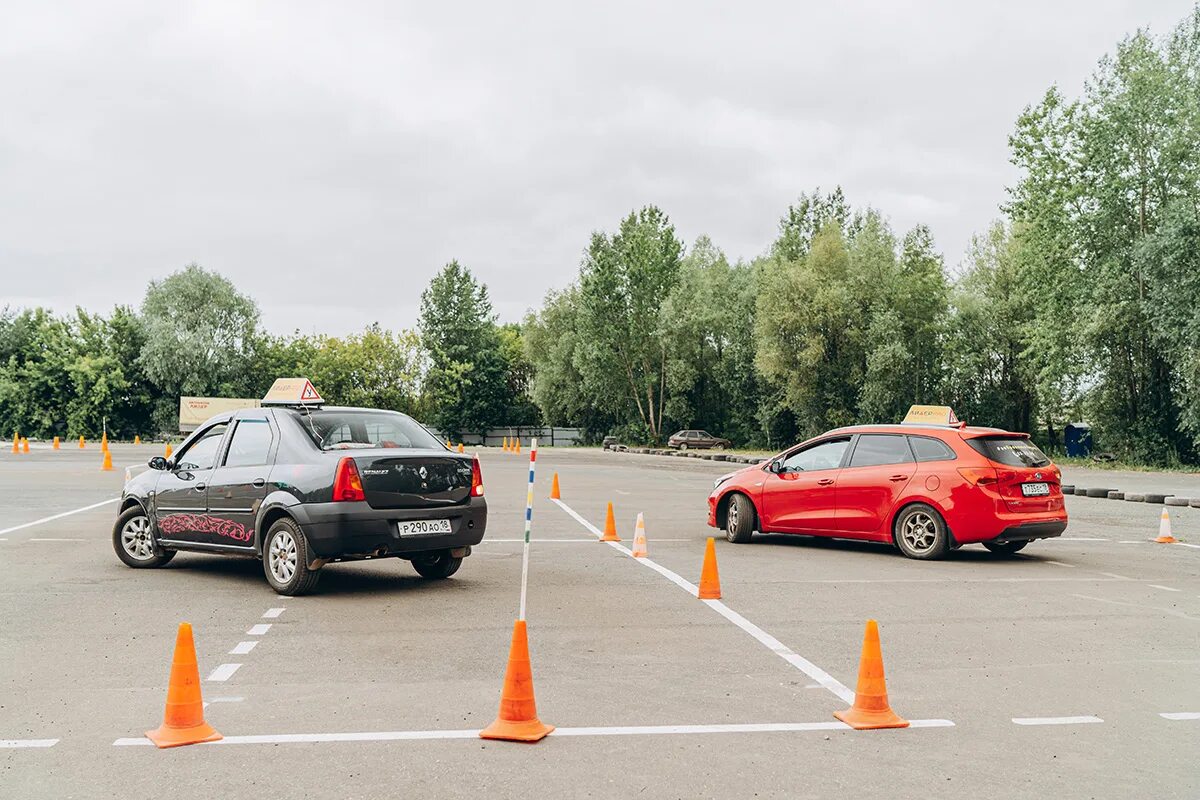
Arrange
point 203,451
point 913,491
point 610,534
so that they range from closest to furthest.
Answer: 1. point 203,451
2. point 913,491
3. point 610,534

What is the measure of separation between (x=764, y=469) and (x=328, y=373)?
89992 mm

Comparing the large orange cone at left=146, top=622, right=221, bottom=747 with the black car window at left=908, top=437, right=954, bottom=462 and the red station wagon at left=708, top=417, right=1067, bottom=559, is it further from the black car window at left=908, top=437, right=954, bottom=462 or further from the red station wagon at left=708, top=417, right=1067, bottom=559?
the black car window at left=908, top=437, right=954, bottom=462


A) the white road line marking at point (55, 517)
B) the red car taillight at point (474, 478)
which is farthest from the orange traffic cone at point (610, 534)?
the white road line marking at point (55, 517)

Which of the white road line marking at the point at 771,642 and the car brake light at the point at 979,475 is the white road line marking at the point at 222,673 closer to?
the white road line marking at the point at 771,642

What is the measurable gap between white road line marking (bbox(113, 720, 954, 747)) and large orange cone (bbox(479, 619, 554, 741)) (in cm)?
11

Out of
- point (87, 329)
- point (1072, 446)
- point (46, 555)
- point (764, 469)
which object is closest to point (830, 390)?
point (1072, 446)

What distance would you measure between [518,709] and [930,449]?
29.2ft

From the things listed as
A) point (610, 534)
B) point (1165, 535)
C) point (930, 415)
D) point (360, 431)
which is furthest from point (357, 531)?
point (1165, 535)

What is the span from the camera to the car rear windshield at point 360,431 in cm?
1051

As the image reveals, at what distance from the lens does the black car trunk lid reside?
1005 cm

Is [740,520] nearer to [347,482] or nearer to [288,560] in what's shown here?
[347,482]

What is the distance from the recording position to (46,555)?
43.2 feet

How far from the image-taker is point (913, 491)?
515 inches

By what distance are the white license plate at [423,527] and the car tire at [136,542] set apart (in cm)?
341
